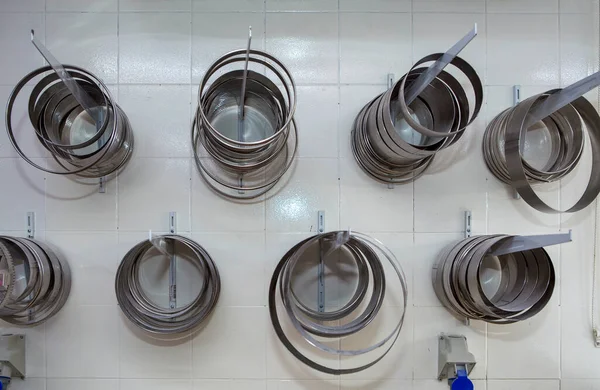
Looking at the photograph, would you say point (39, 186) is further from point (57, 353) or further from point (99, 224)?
point (57, 353)

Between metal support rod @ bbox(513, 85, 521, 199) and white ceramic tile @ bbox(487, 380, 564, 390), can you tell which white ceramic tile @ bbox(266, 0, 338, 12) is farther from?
white ceramic tile @ bbox(487, 380, 564, 390)

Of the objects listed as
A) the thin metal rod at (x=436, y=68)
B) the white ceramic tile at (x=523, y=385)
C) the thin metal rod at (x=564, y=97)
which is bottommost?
the white ceramic tile at (x=523, y=385)

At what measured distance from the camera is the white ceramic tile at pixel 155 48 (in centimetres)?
198

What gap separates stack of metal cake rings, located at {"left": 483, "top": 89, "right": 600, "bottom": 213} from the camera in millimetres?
1780

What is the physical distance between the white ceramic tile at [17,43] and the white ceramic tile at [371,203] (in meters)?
1.94

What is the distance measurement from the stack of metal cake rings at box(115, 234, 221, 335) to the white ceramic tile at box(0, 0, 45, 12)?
1532 millimetres

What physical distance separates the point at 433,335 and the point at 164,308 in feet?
5.05

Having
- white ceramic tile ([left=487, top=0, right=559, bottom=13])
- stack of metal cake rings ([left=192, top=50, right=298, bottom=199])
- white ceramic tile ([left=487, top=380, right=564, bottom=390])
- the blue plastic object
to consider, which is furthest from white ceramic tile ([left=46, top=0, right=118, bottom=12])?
white ceramic tile ([left=487, top=380, right=564, bottom=390])

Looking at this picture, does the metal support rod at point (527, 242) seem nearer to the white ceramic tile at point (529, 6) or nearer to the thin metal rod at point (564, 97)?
the thin metal rod at point (564, 97)

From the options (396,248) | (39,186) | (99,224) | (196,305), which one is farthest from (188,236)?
(396,248)

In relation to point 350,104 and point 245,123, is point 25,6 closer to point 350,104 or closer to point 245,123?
point 245,123

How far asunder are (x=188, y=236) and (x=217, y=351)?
0.67 metres

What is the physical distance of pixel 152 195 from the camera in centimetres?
196

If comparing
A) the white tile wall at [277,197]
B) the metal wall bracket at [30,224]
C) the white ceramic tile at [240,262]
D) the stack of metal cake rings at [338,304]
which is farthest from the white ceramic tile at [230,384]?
the metal wall bracket at [30,224]
